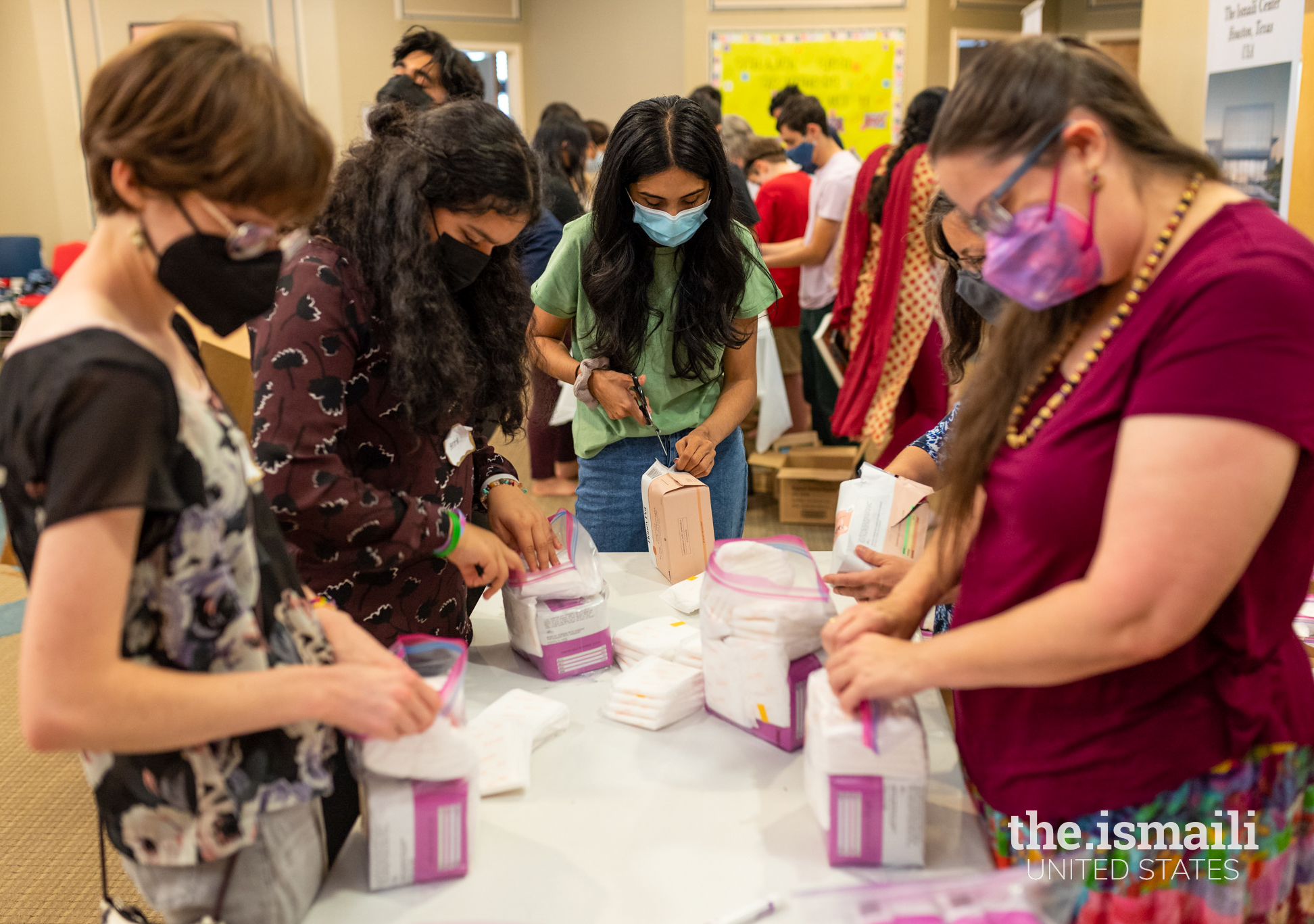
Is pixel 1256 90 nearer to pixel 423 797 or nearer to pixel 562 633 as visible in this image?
pixel 562 633

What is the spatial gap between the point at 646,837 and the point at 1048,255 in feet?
2.53

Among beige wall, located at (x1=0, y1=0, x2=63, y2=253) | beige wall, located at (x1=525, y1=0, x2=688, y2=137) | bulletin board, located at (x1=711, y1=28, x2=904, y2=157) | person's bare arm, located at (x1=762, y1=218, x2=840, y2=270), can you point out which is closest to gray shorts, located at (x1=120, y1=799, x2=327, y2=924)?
person's bare arm, located at (x1=762, y1=218, x2=840, y2=270)

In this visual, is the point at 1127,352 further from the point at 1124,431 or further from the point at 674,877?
the point at 674,877

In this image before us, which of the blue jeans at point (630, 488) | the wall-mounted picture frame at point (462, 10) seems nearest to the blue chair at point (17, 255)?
the wall-mounted picture frame at point (462, 10)

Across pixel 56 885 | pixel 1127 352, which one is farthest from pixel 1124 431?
pixel 56 885

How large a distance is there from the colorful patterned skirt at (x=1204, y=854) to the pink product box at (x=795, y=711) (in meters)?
Answer: 0.30

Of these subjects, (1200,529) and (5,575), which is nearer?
(1200,529)

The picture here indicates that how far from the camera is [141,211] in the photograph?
84 cm

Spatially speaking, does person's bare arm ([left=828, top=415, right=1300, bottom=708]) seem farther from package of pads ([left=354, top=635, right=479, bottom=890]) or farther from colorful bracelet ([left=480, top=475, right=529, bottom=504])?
colorful bracelet ([left=480, top=475, right=529, bottom=504])

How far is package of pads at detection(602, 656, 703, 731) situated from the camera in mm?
1377

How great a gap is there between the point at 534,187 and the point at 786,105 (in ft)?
15.0

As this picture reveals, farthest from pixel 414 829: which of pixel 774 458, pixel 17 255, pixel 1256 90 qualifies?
pixel 17 255

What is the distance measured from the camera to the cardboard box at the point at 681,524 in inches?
74.1

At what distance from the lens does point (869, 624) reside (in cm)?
118
